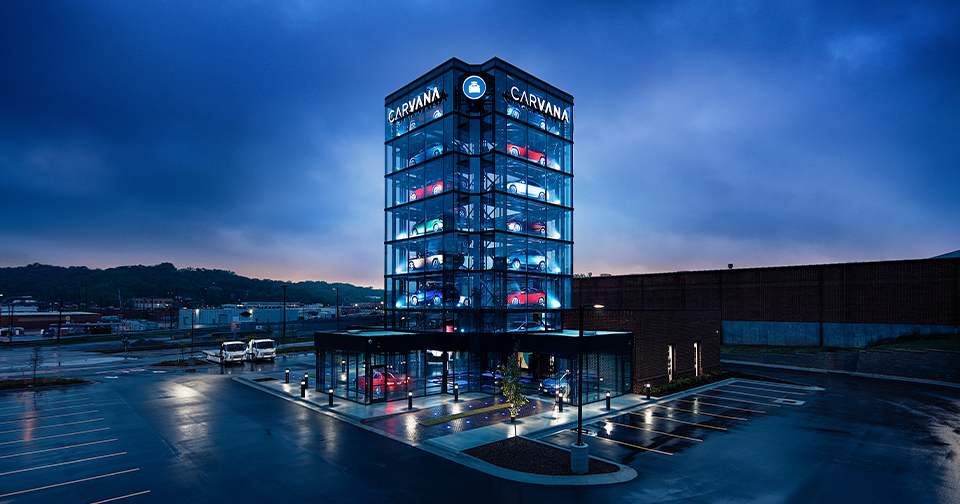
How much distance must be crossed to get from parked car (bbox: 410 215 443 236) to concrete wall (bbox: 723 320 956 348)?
152ft

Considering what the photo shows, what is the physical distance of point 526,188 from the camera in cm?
3669

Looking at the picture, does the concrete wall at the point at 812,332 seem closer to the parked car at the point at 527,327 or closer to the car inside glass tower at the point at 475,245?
the car inside glass tower at the point at 475,245

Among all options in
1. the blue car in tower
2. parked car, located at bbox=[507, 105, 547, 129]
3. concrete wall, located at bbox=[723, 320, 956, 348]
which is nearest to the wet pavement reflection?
the blue car in tower

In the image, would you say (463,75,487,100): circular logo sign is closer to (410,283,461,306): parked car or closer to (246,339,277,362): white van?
(410,283,461,306): parked car

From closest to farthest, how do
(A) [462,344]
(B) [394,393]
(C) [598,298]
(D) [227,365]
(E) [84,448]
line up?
1. (E) [84,448]
2. (B) [394,393]
3. (A) [462,344]
4. (D) [227,365]
5. (C) [598,298]

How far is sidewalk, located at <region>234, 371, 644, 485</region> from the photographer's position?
1667 centimetres

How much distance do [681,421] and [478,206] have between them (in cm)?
1978

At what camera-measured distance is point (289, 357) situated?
2208 inches

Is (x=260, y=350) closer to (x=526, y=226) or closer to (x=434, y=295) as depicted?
(x=434, y=295)

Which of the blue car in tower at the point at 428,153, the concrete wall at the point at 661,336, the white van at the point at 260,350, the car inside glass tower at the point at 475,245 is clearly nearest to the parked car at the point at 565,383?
the car inside glass tower at the point at 475,245

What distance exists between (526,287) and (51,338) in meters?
101

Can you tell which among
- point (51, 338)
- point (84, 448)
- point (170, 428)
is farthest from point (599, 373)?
point (51, 338)

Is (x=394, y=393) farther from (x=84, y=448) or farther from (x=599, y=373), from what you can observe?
(x=84, y=448)

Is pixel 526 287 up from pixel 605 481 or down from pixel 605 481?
up
